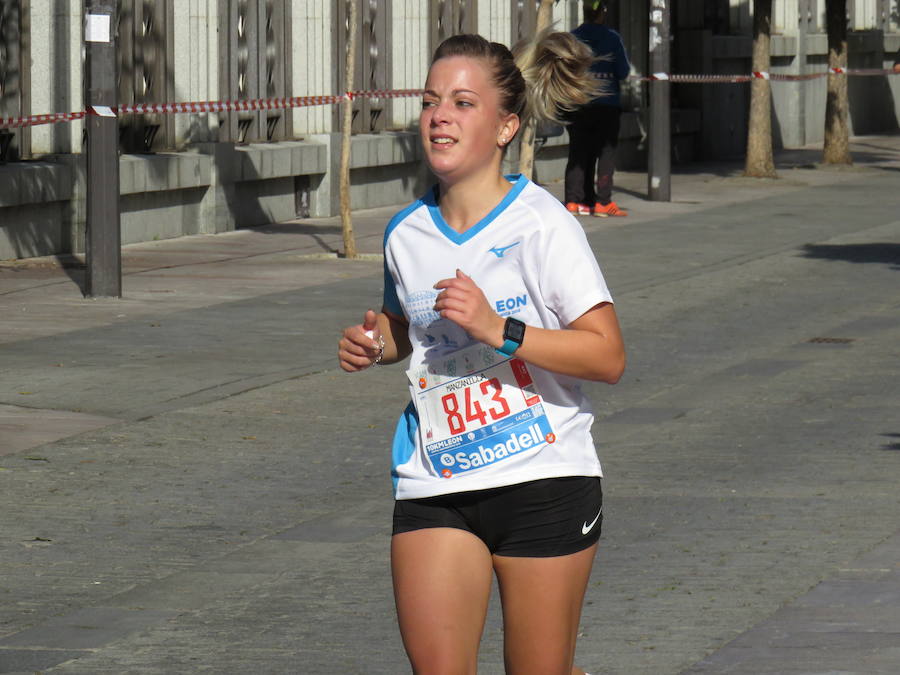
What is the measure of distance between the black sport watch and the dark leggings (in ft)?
56.0

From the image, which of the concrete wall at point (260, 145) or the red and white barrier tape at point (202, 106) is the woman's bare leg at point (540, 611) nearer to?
the concrete wall at point (260, 145)

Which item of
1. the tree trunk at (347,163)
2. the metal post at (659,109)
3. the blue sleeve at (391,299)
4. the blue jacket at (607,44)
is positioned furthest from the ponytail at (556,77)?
the metal post at (659,109)

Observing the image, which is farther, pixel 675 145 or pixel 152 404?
pixel 675 145

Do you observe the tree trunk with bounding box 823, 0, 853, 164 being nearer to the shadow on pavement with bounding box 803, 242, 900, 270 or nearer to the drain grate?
the shadow on pavement with bounding box 803, 242, 900, 270

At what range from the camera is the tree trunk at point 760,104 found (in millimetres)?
26344

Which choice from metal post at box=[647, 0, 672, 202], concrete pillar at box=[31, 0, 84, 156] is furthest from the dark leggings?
concrete pillar at box=[31, 0, 84, 156]

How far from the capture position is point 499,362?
4012 millimetres

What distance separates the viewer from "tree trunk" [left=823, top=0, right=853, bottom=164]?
28500 mm

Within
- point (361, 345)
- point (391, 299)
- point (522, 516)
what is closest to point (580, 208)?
point (391, 299)

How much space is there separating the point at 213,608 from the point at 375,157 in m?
16.6

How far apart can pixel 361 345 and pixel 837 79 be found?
Answer: 2554 cm

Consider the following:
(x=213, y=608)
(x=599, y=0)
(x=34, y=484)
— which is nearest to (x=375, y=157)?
(x=599, y=0)

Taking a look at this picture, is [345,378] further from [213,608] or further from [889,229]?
[889,229]

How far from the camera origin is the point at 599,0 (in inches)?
Answer: 790
